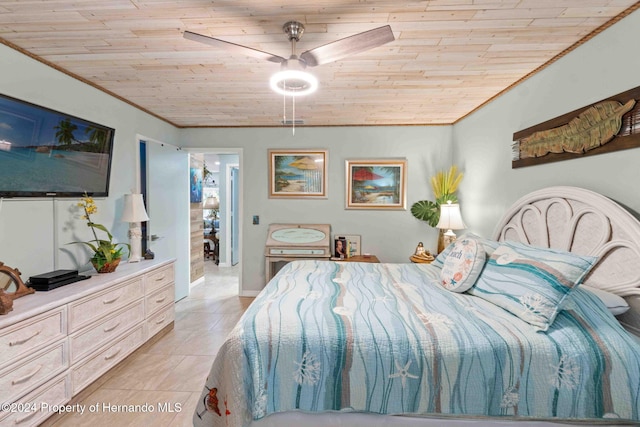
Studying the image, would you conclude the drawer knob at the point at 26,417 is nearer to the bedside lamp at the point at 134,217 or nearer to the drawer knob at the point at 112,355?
the drawer knob at the point at 112,355

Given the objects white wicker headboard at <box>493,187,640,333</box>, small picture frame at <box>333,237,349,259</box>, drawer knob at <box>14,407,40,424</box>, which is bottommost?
drawer knob at <box>14,407,40,424</box>

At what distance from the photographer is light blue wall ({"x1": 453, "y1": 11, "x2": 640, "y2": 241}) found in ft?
5.12

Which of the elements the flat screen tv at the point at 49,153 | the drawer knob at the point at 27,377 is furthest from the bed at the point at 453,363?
the flat screen tv at the point at 49,153

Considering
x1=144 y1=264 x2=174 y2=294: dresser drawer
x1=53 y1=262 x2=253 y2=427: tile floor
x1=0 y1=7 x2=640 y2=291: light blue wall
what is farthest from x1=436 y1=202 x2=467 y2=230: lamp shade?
x1=144 y1=264 x2=174 y2=294: dresser drawer

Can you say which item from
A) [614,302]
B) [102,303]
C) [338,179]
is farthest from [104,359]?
[614,302]

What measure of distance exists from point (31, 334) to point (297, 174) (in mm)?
2998

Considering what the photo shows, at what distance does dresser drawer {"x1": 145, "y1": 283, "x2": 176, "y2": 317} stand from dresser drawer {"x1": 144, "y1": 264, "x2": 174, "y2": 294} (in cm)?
5

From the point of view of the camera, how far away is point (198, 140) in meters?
4.09

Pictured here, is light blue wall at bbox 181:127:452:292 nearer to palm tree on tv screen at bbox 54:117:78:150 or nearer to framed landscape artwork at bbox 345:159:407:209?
framed landscape artwork at bbox 345:159:407:209

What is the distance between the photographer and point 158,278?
109 inches

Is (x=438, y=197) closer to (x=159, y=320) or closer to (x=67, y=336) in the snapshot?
(x=159, y=320)

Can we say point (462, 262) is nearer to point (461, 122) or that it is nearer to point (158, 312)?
point (461, 122)

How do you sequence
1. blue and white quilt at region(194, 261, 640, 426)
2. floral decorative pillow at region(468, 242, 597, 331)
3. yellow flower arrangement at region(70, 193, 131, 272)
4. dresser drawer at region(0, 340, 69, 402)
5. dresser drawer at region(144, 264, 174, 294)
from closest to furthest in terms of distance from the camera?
blue and white quilt at region(194, 261, 640, 426)
floral decorative pillow at region(468, 242, 597, 331)
dresser drawer at region(0, 340, 69, 402)
yellow flower arrangement at region(70, 193, 131, 272)
dresser drawer at region(144, 264, 174, 294)

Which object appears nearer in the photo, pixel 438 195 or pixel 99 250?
pixel 99 250
